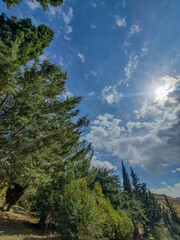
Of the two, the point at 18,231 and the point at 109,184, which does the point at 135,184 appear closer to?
the point at 109,184

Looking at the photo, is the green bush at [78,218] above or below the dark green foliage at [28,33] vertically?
below

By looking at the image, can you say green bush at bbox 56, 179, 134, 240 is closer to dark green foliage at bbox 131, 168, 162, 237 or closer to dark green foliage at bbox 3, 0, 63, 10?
dark green foliage at bbox 3, 0, 63, 10

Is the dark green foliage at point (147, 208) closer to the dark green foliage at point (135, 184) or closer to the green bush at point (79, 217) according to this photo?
the dark green foliage at point (135, 184)

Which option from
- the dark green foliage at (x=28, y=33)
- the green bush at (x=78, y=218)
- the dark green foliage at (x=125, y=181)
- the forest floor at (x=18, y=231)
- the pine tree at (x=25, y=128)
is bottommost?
the forest floor at (x=18, y=231)

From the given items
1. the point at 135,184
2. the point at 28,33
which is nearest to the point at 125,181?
the point at 135,184

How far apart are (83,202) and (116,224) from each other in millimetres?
4766

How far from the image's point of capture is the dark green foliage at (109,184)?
61.8 feet

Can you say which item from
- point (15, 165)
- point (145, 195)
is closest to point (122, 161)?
point (145, 195)

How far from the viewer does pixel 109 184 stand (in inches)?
834

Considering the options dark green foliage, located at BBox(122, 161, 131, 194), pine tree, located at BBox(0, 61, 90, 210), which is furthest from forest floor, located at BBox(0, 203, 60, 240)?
dark green foliage, located at BBox(122, 161, 131, 194)

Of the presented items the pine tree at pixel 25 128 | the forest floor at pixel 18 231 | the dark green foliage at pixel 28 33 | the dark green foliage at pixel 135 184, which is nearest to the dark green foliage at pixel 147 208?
the dark green foliage at pixel 135 184

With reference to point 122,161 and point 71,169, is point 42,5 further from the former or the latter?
point 122,161

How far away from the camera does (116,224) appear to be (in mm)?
9914

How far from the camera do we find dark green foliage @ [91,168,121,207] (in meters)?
18.8
